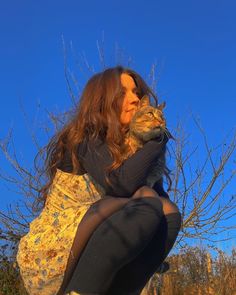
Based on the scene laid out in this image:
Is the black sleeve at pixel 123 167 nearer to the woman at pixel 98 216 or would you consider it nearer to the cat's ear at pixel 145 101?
the woman at pixel 98 216

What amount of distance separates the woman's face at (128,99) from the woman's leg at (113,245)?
2.22 feet

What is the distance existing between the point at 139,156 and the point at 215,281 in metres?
2.72

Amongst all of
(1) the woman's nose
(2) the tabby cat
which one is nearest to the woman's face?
(1) the woman's nose

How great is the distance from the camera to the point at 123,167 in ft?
6.91

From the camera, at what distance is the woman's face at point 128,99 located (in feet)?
8.37

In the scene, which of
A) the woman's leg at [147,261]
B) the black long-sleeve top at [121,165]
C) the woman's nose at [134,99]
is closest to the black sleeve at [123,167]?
the black long-sleeve top at [121,165]

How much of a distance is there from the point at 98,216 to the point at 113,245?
0.15 m

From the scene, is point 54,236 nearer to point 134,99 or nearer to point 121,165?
point 121,165

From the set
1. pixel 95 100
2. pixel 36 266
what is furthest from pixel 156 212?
pixel 95 100

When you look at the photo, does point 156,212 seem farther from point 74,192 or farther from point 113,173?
point 74,192

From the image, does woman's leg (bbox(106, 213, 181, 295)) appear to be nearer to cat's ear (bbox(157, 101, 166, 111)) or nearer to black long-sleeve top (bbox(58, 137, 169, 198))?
black long-sleeve top (bbox(58, 137, 169, 198))

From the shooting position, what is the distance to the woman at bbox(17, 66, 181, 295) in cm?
196

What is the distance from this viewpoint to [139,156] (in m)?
2.11

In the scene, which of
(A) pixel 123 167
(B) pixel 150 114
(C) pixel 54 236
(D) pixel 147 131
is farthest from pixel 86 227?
(B) pixel 150 114
